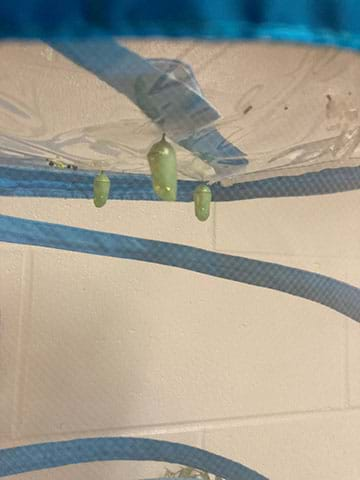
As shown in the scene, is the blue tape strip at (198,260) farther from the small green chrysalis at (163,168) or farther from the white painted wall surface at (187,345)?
the small green chrysalis at (163,168)

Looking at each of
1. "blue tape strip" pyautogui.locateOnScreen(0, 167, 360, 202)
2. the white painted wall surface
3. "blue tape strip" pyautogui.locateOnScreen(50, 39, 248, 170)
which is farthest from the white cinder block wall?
"blue tape strip" pyautogui.locateOnScreen(50, 39, 248, 170)

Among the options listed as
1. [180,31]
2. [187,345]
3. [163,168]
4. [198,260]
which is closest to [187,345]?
[187,345]

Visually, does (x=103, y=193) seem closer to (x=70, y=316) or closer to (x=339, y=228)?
(x=70, y=316)

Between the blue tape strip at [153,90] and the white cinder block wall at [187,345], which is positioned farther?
the white cinder block wall at [187,345]

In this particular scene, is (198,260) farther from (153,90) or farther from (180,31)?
(180,31)

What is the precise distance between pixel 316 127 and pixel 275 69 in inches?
6.5

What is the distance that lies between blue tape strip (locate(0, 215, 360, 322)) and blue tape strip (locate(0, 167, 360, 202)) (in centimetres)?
6

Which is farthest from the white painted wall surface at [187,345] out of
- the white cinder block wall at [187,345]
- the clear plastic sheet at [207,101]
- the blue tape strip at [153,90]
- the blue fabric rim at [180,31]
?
the blue fabric rim at [180,31]

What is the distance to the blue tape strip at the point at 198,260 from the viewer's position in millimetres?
810

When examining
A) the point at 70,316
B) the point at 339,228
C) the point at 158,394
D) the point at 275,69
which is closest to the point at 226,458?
the point at 158,394

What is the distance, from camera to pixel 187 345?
1006 millimetres

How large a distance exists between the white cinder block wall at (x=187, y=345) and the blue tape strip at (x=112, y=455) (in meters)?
0.03

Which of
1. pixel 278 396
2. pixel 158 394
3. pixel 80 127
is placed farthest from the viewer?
pixel 278 396

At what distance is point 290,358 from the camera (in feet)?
3.68
